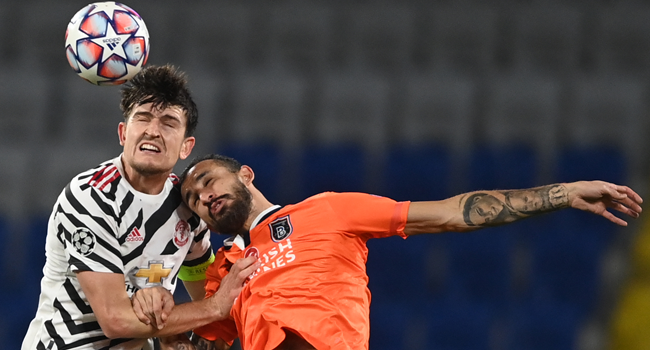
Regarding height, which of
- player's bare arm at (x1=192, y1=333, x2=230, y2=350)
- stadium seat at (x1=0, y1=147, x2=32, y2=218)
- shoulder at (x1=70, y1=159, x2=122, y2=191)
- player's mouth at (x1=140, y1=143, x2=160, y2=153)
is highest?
player's mouth at (x1=140, y1=143, x2=160, y2=153)

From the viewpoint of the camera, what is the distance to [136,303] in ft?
12.8

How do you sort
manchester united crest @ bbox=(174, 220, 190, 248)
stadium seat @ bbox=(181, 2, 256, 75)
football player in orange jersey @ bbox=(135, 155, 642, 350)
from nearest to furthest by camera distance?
football player in orange jersey @ bbox=(135, 155, 642, 350) → manchester united crest @ bbox=(174, 220, 190, 248) → stadium seat @ bbox=(181, 2, 256, 75)

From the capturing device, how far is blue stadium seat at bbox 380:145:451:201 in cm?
915

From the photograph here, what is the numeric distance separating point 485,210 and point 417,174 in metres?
5.60

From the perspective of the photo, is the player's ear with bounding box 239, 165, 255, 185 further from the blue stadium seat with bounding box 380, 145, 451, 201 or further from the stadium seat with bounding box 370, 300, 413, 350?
the blue stadium seat with bounding box 380, 145, 451, 201

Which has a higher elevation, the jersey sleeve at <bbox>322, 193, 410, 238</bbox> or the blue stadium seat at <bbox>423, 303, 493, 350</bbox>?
the jersey sleeve at <bbox>322, 193, 410, 238</bbox>

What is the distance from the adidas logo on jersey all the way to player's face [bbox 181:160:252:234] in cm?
30

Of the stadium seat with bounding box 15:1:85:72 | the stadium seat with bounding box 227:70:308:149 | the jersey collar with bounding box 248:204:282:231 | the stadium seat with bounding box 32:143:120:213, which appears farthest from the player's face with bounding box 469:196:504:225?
the stadium seat with bounding box 15:1:85:72

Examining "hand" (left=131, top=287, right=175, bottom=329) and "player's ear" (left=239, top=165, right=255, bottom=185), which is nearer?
"hand" (left=131, top=287, right=175, bottom=329)

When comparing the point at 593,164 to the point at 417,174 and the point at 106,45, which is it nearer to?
the point at 417,174

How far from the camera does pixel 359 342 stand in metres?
3.77

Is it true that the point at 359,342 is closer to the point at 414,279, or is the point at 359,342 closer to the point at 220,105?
the point at 414,279

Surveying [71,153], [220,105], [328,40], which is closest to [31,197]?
[71,153]

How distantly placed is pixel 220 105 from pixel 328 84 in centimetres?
130
